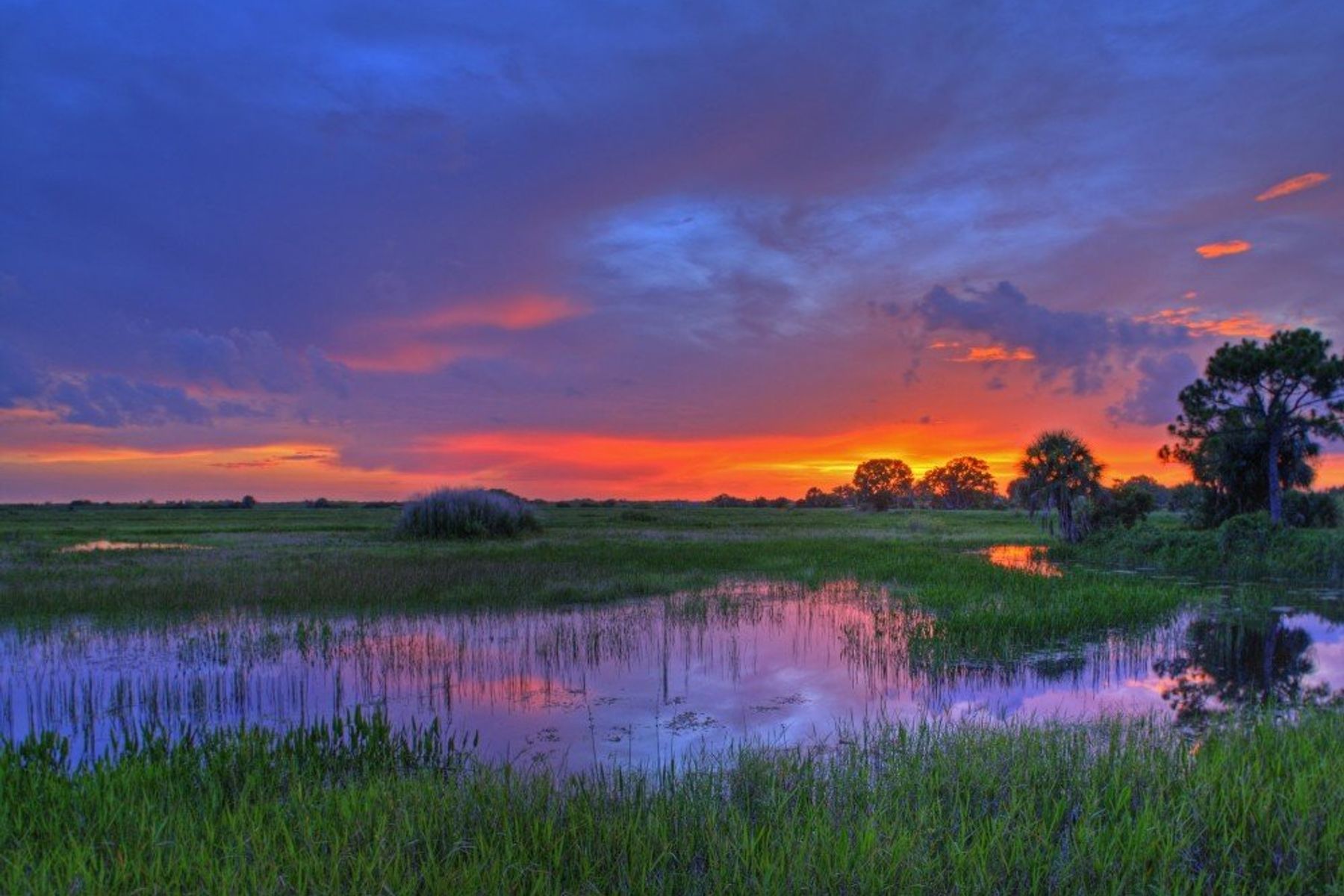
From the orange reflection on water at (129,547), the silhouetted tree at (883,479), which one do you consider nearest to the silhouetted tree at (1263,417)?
the orange reflection on water at (129,547)

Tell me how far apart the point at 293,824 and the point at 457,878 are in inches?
74.6

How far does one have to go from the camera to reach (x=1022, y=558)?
30281 mm

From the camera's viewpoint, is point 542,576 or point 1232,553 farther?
point 1232,553

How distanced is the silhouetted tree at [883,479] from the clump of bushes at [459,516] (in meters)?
83.0

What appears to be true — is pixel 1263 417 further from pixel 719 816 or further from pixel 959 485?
pixel 959 485

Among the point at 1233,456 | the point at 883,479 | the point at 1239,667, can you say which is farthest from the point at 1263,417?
the point at 883,479

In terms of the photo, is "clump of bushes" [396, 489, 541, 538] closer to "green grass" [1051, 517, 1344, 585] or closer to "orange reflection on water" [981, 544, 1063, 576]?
"orange reflection on water" [981, 544, 1063, 576]

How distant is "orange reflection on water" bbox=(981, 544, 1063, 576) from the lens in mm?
23862

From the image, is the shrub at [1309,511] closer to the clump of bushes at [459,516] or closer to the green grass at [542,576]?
the green grass at [542,576]

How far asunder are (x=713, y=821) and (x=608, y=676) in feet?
20.7

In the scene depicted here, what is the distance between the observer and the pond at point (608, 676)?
8.74 m

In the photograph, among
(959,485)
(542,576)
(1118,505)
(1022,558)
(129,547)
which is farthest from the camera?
(959,485)

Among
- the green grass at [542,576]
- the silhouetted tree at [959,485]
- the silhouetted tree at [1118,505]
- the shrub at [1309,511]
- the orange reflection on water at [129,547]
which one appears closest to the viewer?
the green grass at [542,576]

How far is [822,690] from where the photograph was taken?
10352mm
